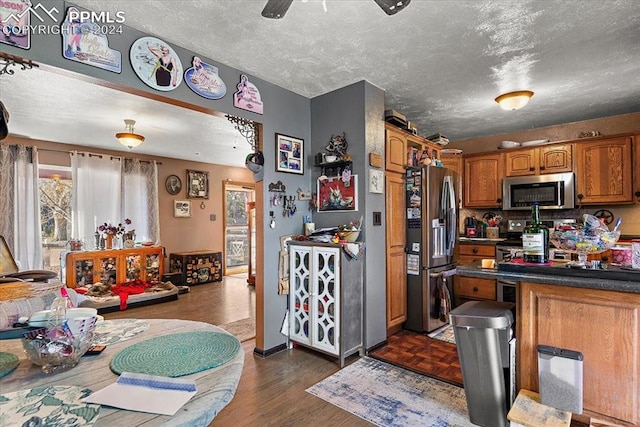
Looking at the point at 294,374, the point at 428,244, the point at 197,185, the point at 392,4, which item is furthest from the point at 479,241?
the point at 197,185

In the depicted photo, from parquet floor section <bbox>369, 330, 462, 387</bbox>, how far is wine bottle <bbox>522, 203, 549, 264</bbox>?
1.16 meters

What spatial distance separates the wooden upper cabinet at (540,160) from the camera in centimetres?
415

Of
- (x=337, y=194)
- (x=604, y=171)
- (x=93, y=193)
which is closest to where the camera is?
(x=337, y=194)

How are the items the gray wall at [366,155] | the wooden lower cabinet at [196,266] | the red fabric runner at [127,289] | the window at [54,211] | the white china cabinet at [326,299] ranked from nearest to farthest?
the white china cabinet at [326,299] → the gray wall at [366,155] → the red fabric runner at [127,289] → the window at [54,211] → the wooden lower cabinet at [196,266]

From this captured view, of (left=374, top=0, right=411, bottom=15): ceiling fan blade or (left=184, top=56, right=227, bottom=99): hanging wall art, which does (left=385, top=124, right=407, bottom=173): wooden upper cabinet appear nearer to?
(left=184, top=56, right=227, bottom=99): hanging wall art

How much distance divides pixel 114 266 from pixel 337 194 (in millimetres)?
4067

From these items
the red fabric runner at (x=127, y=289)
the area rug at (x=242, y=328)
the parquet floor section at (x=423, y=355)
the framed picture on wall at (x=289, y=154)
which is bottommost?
the area rug at (x=242, y=328)

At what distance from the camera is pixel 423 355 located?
9.79 feet

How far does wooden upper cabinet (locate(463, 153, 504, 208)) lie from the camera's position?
467cm

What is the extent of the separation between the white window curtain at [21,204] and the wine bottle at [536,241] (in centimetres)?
630

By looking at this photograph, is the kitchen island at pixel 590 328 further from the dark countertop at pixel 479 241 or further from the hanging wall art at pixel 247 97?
the dark countertop at pixel 479 241

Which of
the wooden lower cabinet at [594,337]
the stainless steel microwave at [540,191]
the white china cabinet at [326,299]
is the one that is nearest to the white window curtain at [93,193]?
the white china cabinet at [326,299]

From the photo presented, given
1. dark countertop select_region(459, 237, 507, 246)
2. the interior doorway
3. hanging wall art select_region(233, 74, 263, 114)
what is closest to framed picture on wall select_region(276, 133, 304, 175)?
hanging wall art select_region(233, 74, 263, 114)

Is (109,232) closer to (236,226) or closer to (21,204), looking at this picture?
(21,204)
